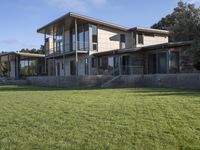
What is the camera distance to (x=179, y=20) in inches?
779

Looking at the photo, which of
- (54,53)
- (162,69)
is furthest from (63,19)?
(162,69)

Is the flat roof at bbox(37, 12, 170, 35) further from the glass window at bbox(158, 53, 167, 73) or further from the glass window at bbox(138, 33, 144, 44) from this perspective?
the glass window at bbox(158, 53, 167, 73)

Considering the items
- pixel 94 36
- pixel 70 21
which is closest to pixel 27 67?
pixel 94 36

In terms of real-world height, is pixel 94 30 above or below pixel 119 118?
above

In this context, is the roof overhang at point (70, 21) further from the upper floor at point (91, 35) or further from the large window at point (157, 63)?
the large window at point (157, 63)

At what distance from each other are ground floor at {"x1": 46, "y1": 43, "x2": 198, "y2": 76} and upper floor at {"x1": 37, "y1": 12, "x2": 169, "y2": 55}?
1.15 m

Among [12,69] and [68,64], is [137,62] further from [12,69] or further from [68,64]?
[12,69]

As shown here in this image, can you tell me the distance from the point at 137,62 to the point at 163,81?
25.1 feet

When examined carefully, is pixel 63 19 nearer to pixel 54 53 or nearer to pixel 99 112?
pixel 54 53

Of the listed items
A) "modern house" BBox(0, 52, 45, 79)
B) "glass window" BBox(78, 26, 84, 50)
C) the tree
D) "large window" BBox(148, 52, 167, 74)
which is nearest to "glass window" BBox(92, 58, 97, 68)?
"glass window" BBox(78, 26, 84, 50)

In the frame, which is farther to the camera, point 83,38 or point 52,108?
point 83,38

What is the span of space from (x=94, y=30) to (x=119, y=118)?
23.1m

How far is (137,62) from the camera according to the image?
28.2 meters

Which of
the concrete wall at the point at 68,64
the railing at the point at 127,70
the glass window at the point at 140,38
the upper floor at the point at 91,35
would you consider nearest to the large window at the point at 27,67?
the concrete wall at the point at 68,64
